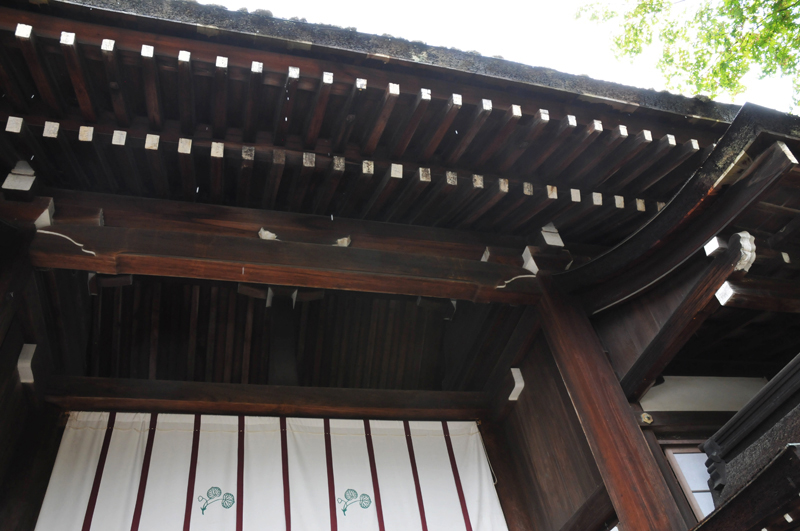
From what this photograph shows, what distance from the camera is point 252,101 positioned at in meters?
3.61

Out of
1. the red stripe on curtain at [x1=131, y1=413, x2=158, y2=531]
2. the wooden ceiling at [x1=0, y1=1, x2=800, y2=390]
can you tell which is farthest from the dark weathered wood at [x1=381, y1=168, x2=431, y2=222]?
the red stripe on curtain at [x1=131, y1=413, x2=158, y2=531]

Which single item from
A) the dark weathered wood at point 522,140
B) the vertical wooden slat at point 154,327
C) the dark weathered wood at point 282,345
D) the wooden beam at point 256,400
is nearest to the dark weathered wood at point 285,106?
the dark weathered wood at point 522,140

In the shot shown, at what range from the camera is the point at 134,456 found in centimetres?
440

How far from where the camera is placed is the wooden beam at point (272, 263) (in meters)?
3.79

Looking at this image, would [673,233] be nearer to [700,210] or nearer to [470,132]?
[700,210]

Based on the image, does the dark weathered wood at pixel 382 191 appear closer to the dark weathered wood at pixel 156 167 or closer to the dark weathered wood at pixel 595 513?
the dark weathered wood at pixel 156 167

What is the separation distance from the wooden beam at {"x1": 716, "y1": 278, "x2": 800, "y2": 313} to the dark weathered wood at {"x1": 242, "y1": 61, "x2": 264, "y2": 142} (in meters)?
3.01

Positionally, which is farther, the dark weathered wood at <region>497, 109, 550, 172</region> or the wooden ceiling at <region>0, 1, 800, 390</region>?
the dark weathered wood at <region>497, 109, 550, 172</region>

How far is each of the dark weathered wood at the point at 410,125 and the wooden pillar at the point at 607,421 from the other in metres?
1.59

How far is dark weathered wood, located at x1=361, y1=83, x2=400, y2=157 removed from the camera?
11.7ft

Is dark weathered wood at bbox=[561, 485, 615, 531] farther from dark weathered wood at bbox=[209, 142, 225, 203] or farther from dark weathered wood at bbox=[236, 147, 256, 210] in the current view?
dark weathered wood at bbox=[209, 142, 225, 203]

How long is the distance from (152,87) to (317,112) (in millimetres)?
1017

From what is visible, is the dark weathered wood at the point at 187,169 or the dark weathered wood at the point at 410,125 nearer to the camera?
the dark weathered wood at the point at 410,125

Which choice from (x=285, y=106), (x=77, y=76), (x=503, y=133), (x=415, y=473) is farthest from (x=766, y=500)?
(x=77, y=76)
